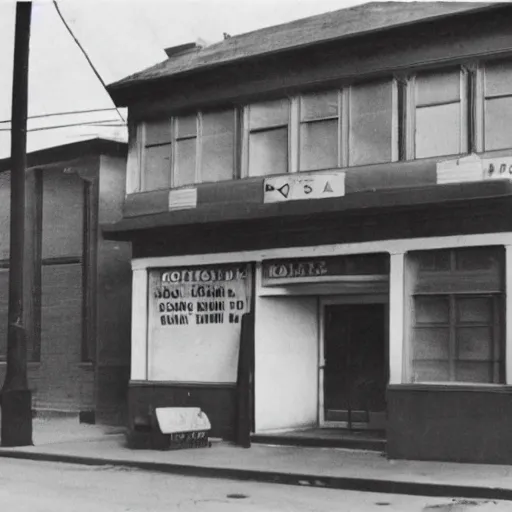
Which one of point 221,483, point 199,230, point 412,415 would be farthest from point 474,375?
point 199,230

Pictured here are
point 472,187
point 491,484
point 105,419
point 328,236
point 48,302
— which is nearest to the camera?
point 491,484

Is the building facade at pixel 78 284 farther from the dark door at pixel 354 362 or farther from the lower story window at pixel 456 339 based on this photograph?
the lower story window at pixel 456 339

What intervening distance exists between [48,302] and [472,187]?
11.5 metres

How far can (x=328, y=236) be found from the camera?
55.8 feet

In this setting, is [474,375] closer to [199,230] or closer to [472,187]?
[472,187]

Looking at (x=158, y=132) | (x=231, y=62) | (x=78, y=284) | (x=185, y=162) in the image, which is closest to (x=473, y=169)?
(x=231, y=62)

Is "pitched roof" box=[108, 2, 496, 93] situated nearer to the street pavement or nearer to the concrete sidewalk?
the concrete sidewalk

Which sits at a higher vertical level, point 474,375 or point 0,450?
point 474,375

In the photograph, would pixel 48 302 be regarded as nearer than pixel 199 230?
No

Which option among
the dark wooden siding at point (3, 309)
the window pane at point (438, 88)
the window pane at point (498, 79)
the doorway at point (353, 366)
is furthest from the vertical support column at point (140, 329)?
the window pane at point (498, 79)

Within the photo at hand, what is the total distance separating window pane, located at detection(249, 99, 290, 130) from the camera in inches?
712

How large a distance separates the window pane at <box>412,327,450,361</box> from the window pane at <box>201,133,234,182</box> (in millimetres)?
4577

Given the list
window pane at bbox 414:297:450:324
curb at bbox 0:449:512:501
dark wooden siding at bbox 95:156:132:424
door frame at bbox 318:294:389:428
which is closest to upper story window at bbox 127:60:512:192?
window pane at bbox 414:297:450:324

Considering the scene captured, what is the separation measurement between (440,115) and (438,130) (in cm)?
23
